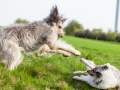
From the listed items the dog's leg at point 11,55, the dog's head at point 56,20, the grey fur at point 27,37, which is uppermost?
the dog's head at point 56,20

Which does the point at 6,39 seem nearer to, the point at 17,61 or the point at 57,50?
the point at 17,61

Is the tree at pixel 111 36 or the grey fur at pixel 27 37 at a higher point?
the grey fur at pixel 27 37

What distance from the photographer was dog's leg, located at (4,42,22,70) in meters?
8.26

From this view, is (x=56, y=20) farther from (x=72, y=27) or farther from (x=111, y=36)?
(x=72, y=27)

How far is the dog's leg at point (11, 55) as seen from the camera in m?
8.26

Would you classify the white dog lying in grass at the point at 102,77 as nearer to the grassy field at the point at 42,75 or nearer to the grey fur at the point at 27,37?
the grassy field at the point at 42,75

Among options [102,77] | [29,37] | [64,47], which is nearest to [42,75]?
[29,37]

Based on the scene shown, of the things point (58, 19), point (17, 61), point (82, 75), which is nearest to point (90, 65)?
point (82, 75)

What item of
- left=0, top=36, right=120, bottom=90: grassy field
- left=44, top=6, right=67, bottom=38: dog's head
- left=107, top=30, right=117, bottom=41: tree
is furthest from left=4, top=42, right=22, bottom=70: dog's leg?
left=107, top=30, right=117, bottom=41: tree

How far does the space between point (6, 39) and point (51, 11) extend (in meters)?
1.73

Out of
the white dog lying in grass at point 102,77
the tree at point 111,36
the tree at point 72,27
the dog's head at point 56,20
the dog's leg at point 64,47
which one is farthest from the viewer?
the tree at point 72,27

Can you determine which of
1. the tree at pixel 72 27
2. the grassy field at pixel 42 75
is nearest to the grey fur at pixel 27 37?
the grassy field at pixel 42 75

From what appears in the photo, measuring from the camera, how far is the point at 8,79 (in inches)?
311

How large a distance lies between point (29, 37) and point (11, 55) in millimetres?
885
